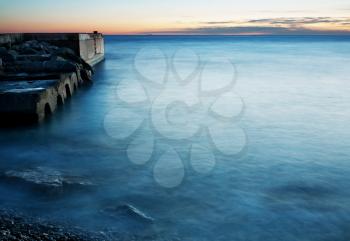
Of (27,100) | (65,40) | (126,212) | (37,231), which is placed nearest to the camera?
(37,231)

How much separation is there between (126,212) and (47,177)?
7.82ft

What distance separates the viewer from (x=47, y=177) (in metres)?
7.97

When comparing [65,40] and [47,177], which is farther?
[65,40]

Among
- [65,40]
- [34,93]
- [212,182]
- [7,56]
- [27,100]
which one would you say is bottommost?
[212,182]

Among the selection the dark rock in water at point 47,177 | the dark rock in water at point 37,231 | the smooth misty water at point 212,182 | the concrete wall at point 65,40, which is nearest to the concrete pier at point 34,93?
the smooth misty water at point 212,182

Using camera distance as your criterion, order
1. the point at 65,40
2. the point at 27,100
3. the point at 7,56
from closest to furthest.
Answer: the point at 27,100 → the point at 7,56 → the point at 65,40

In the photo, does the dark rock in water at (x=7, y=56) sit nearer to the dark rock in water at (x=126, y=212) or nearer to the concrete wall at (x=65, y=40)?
the concrete wall at (x=65, y=40)

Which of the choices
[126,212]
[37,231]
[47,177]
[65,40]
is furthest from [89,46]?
[37,231]

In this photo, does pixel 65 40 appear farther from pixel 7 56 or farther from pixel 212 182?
pixel 212 182

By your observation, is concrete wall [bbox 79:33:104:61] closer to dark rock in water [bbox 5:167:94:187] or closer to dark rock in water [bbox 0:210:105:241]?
dark rock in water [bbox 5:167:94:187]

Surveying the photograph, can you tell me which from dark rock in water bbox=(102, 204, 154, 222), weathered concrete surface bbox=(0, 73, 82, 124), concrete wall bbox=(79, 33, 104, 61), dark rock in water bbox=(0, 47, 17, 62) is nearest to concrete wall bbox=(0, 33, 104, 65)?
concrete wall bbox=(79, 33, 104, 61)

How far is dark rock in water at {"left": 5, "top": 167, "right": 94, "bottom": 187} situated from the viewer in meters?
7.63

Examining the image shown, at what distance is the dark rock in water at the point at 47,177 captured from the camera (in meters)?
7.63

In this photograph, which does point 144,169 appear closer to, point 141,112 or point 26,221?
point 26,221
